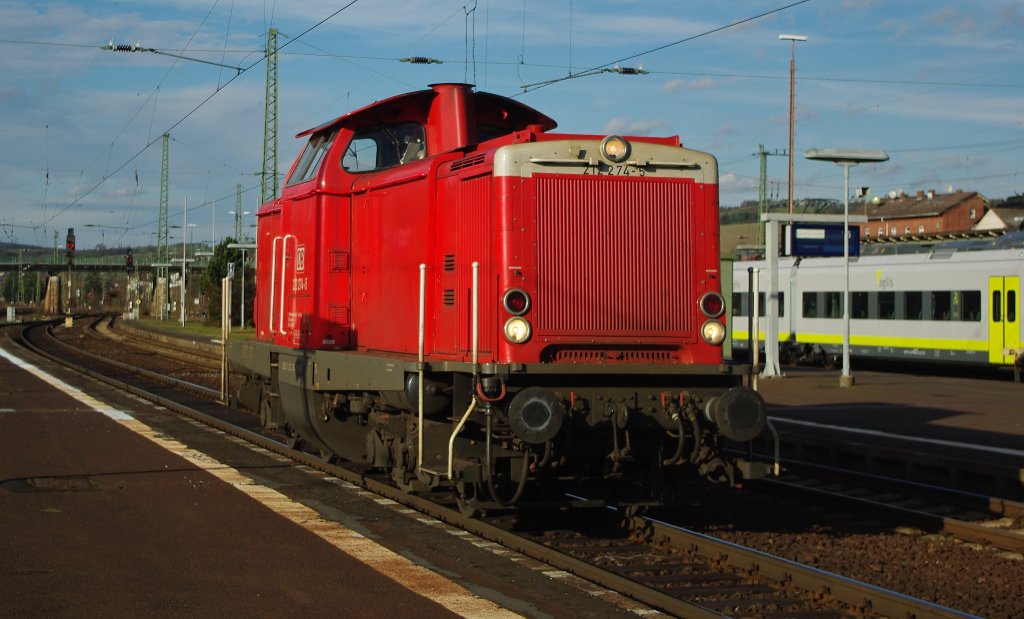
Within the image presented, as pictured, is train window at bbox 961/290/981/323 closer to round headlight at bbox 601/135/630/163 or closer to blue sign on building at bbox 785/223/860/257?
blue sign on building at bbox 785/223/860/257

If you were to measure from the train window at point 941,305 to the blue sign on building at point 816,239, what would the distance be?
296 centimetres

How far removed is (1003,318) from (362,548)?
23.6m

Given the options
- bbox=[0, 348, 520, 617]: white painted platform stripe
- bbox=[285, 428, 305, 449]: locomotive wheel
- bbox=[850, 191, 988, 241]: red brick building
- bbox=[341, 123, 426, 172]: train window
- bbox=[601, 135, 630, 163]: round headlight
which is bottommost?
bbox=[0, 348, 520, 617]: white painted platform stripe

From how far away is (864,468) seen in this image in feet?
45.3

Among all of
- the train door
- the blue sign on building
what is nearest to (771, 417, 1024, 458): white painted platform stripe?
the blue sign on building

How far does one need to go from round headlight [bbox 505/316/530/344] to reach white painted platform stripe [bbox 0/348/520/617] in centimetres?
184

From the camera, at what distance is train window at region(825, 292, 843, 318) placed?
111 ft

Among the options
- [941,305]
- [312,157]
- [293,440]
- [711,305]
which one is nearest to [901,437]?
[711,305]

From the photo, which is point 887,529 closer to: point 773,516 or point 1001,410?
point 773,516

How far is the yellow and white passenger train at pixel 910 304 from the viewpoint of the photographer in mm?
Result: 27984

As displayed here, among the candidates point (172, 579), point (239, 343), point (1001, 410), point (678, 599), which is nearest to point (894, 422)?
point (1001, 410)

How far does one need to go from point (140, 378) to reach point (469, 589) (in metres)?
23.4

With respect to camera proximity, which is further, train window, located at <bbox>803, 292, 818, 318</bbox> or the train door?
train window, located at <bbox>803, 292, 818, 318</bbox>

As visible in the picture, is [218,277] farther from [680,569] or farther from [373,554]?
[680,569]
